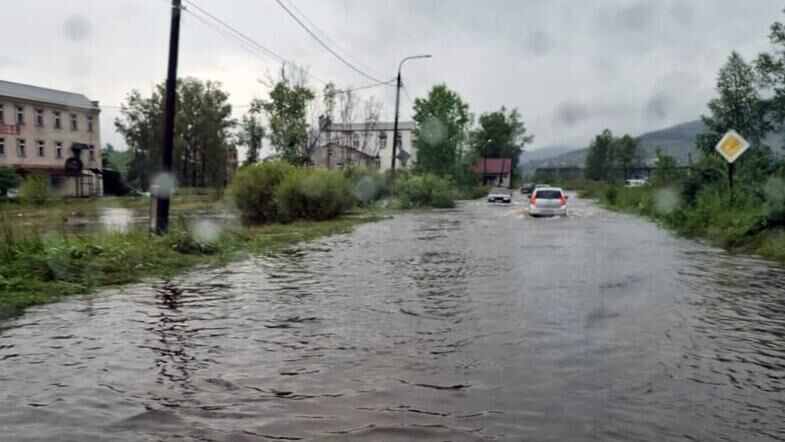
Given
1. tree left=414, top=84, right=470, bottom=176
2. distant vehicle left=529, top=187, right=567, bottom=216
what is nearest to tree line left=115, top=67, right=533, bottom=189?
tree left=414, top=84, right=470, bottom=176

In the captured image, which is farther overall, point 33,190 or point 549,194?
point 33,190

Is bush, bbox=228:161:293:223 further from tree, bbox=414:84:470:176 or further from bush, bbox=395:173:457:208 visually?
tree, bbox=414:84:470:176

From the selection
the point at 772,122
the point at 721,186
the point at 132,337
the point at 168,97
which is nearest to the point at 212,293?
the point at 132,337

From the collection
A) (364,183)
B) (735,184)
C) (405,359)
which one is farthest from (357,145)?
(405,359)

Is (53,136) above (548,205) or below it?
above

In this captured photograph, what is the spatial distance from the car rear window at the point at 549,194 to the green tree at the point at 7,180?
32.9m

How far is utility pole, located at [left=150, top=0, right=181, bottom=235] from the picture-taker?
16.0 meters

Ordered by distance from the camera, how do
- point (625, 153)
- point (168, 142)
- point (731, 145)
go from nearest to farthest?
point (168, 142), point (731, 145), point (625, 153)

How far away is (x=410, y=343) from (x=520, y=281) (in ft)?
16.4

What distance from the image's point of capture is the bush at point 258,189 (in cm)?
2872

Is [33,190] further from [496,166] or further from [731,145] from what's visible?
[496,166]

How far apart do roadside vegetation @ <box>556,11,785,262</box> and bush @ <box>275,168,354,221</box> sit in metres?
13.9

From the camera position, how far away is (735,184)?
2397 centimetres

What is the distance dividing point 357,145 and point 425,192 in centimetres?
3231
